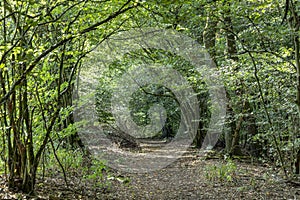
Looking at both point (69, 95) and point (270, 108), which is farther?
point (69, 95)

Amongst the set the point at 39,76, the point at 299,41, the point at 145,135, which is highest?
the point at 299,41

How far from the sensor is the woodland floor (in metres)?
5.60

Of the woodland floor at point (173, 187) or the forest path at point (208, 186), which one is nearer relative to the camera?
the woodland floor at point (173, 187)

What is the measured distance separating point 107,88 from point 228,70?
1084 centimetres

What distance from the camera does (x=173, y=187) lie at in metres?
7.64

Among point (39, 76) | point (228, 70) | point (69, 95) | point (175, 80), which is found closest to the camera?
point (39, 76)

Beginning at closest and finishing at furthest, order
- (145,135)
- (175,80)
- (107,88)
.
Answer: (175,80), (107,88), (145,135)

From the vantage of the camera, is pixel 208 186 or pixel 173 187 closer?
pixel 208 186

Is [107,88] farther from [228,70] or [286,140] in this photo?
[286,140]

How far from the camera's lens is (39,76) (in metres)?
5.05

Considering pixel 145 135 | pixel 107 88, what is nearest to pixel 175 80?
pixel 107 88

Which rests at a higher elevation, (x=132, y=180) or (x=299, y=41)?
(x=299, y=41)

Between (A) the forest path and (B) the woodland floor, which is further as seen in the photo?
(A) the forest path

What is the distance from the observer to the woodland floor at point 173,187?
5.60 metres
